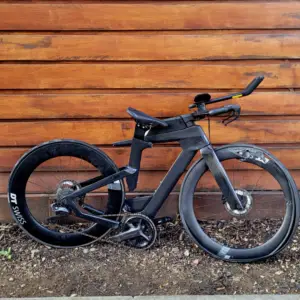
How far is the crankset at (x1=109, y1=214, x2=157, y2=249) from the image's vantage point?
3.39 m

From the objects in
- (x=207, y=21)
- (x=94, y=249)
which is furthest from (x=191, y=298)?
(x=207, y=21)

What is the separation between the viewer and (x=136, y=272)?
3248 millimetres

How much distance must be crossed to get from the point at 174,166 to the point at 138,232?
61 centimetres

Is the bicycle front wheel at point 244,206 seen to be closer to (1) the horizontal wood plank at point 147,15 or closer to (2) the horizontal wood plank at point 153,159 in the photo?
(2) the horizontal wood plank at point 153,159

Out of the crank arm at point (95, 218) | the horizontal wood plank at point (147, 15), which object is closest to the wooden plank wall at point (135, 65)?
the horizontal wood plank at point (147, 15)

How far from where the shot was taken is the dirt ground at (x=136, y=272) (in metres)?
3.04

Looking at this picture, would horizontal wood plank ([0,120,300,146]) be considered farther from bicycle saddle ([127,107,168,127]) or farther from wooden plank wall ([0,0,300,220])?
bicycle saddle ([127,107,168,127])

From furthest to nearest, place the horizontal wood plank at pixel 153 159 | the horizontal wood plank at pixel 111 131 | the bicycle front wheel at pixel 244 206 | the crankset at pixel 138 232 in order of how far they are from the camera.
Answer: the horizontal wood plank at pixel 153 159 < the horizontal wood plank at pixel 111 131 < the crankset at pixel 138 232 < the bicycle front wheel at pixel 244 206

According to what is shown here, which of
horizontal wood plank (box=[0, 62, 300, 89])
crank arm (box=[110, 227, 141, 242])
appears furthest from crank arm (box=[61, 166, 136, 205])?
horizontal wood plank (box=[0, 62, 300, 89])

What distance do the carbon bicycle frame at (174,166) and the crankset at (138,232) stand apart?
0.08 meters

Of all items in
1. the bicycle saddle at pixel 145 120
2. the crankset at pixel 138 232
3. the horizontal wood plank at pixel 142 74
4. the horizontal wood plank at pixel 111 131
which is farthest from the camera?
the horizontal wood plank at pixel 111 131

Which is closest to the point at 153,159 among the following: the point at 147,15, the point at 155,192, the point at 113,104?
the point at 155,192

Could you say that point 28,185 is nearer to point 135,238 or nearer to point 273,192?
point 135,238

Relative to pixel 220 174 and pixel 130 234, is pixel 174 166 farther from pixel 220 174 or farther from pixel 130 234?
pixel 130 234
